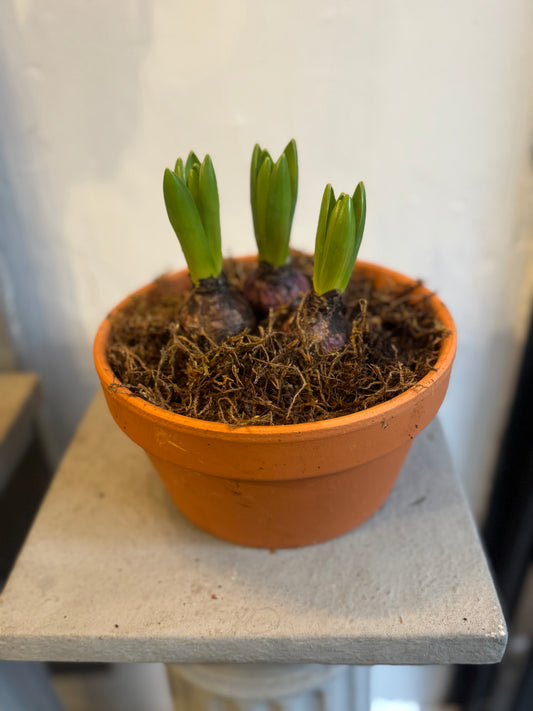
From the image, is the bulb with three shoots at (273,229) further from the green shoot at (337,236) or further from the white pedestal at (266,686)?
the white pedestal at (266,686)

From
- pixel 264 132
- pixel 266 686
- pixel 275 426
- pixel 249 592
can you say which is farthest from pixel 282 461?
pixel 264 132

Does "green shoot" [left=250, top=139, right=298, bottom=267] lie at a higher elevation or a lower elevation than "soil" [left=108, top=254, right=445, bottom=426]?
higher

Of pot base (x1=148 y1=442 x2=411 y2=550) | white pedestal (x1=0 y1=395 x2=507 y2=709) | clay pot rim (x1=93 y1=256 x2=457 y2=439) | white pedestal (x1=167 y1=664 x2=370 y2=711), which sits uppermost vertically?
clay pot rim (x1=93 y1=256 x2=457 y2=439)

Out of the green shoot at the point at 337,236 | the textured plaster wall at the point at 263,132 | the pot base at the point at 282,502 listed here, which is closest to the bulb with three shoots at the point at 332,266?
the green shoot at the point at 337,236

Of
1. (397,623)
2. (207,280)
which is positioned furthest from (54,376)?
(397,623)

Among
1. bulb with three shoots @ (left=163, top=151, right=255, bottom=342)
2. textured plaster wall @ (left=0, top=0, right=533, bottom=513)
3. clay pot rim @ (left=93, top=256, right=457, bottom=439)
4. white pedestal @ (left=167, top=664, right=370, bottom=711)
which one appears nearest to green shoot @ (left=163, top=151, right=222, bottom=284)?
bulb with three shoots @ (left=163, top=151, right=255, bottom=342)

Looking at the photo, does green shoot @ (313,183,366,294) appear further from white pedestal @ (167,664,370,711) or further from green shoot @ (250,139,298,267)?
white pedestal @ (167,664,370,711)

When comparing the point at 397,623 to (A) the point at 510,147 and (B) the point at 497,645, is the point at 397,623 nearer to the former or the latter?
(B) the point at 497,645
